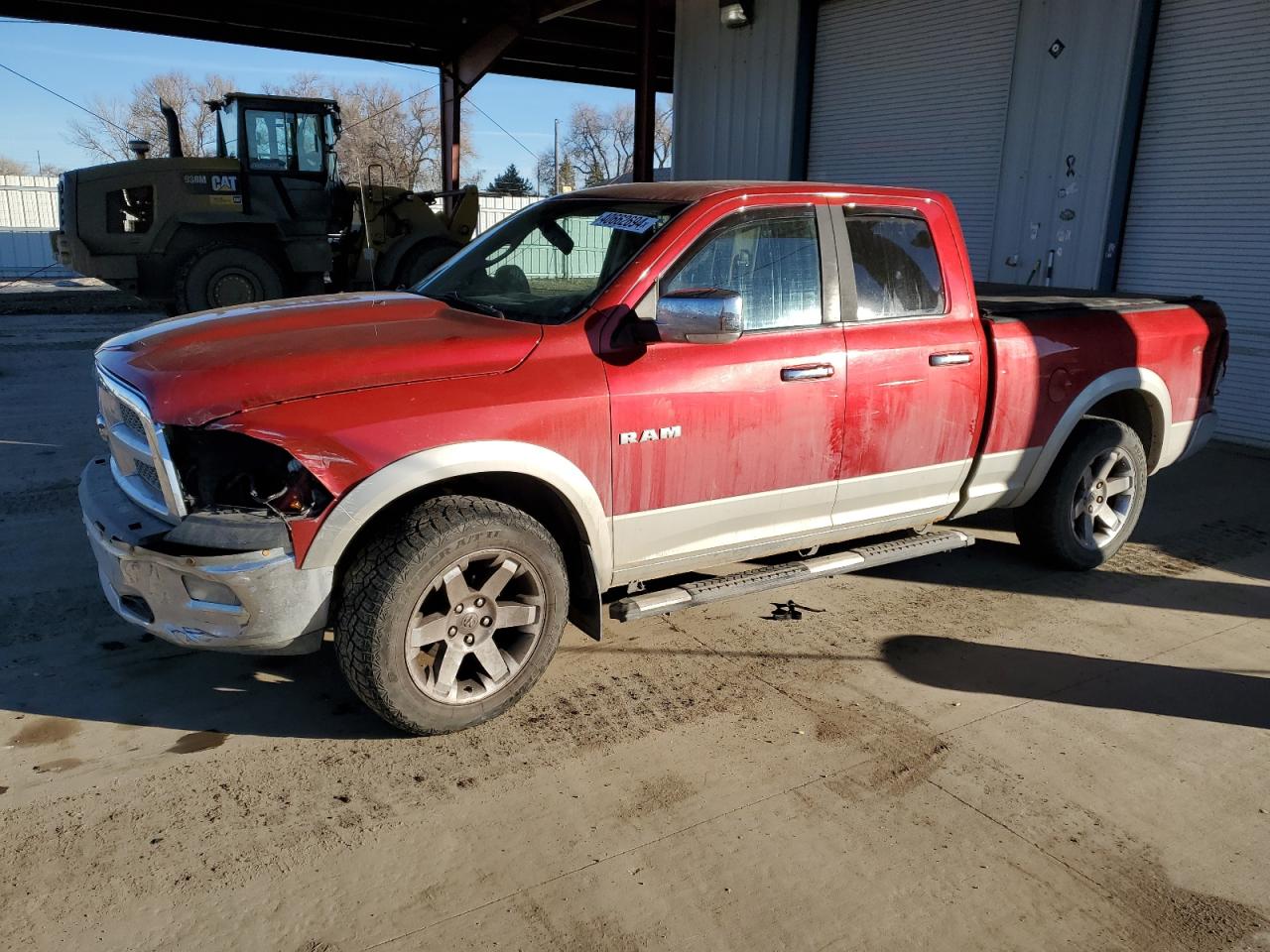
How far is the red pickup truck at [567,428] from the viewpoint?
3.16 meters

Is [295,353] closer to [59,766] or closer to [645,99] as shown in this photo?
[59,766]

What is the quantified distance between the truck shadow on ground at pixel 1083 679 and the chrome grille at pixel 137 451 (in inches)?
118

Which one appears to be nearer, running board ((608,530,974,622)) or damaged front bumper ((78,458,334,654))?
damaged front bumper ((78,458,334,654))

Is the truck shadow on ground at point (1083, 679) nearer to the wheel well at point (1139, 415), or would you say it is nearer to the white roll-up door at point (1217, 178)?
the wheel well at point (1139, 415)

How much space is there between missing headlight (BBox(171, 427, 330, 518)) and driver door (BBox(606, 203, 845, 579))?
3.75 ft

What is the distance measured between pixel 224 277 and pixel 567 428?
1120cm

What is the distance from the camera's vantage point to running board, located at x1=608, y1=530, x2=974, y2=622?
3886 mm

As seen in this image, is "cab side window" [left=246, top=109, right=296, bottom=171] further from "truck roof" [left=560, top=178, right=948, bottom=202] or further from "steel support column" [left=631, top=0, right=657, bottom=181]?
"truck roof" [left=560, top=178, right=948, bottom=202]

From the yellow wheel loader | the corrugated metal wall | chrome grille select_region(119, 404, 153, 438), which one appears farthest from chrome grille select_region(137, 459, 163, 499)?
the corrugated metal wall

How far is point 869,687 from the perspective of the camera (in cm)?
405

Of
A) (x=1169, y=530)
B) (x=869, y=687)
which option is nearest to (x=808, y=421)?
(x=869, y=687)

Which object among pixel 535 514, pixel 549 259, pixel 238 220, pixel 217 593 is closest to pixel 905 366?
pixel 549 259

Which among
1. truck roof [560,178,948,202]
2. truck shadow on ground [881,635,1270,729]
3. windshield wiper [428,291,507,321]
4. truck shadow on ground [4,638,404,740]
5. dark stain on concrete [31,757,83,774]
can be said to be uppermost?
truck roof [560,178,948,202]

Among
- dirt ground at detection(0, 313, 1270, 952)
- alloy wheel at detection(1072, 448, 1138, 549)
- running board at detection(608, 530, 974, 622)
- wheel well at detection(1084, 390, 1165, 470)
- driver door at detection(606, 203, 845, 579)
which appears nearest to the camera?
dirt ground at detection(0, 313, 1270, 952)
